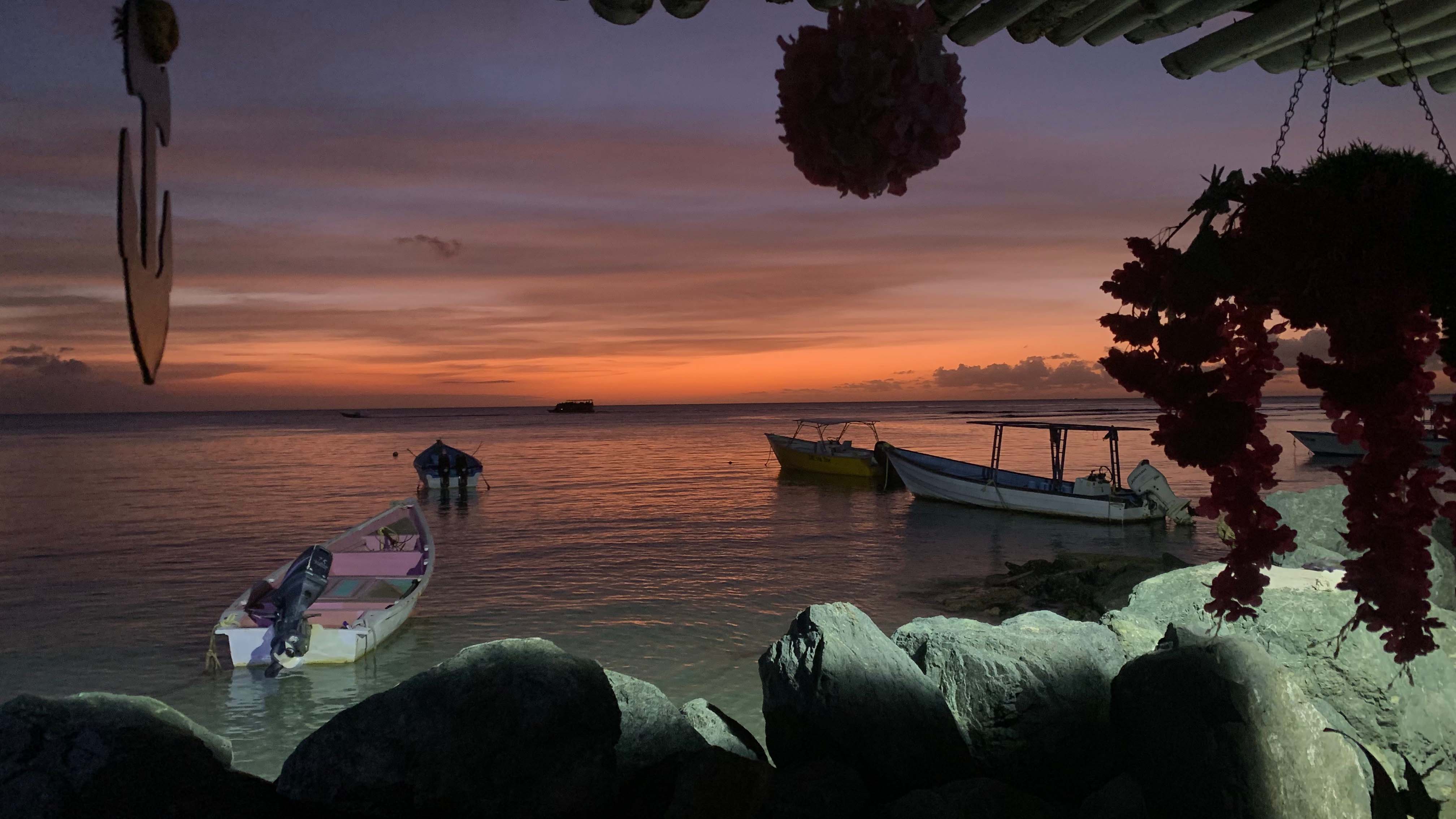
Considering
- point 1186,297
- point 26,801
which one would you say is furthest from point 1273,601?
point 26,801

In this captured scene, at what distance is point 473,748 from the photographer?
4.50m

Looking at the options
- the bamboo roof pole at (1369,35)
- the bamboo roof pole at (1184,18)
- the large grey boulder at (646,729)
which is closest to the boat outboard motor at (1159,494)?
the large grey boulder at (646,729)

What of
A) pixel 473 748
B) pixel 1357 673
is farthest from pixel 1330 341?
pixel 473 748

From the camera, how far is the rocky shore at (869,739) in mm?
4098

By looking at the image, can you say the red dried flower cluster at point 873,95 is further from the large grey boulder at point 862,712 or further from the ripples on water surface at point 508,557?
the ripples on water surface at point 508,557

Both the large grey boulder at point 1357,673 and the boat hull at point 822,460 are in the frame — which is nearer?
the large grey boulder at point 1357,673

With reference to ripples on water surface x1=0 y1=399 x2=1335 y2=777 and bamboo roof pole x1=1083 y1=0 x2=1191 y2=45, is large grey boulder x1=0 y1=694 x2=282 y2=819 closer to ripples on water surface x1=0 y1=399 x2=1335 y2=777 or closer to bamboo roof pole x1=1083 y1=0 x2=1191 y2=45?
ripples on water surface x1=0 y1=399 x2=1335 y2=777

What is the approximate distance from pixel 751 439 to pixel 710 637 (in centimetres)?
5617

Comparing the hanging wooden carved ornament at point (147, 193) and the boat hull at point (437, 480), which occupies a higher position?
the hanging wooden carved ornament at point (147, 193)

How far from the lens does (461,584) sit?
15375 millimetres

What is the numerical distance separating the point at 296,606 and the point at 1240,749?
9.81m

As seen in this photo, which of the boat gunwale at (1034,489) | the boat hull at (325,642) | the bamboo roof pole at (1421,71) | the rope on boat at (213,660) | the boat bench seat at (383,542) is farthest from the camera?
the boat gunwale at (1034,489)

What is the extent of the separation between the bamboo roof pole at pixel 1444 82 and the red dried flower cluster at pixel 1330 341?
1.91 m

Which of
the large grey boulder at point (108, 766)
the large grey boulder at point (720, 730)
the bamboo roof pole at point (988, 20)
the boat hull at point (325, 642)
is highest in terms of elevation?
the bamboo roof pole at point (988, 20)
